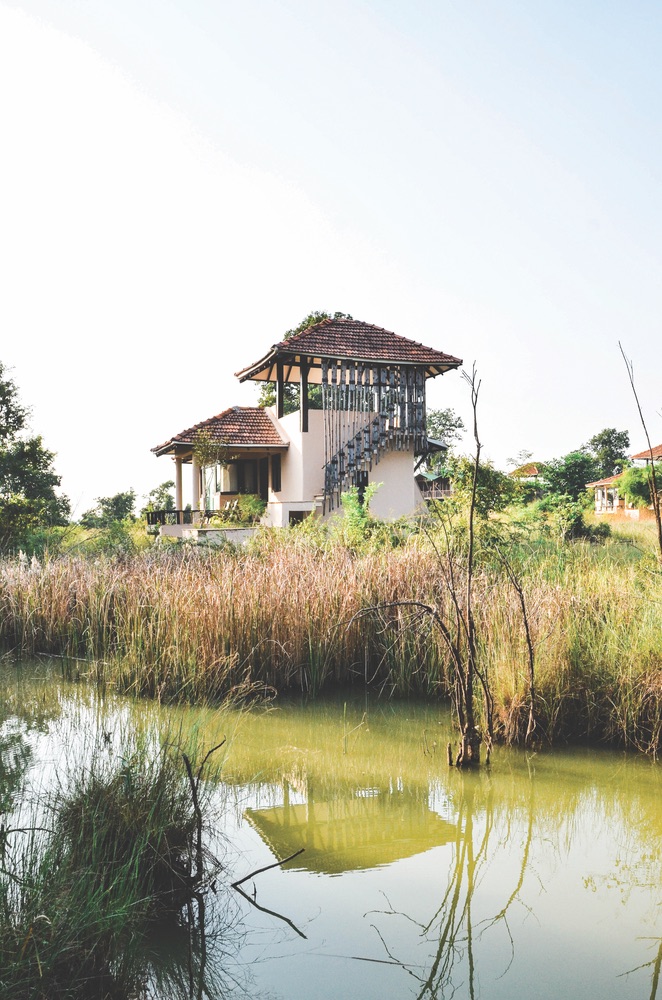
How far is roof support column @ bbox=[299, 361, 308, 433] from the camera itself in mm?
21469

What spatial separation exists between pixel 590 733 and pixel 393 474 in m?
16.9

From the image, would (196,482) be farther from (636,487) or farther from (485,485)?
(636,487)

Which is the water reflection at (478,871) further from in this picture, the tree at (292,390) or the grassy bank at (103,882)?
the tree at (292,390)

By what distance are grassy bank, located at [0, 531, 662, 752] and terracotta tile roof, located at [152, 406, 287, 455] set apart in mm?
12487

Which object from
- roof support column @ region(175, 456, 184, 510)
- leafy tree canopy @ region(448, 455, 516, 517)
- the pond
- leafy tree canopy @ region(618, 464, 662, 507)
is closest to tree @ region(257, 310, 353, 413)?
roof support column @ region(175, 456, 184, 510)

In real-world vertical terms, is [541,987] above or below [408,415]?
below

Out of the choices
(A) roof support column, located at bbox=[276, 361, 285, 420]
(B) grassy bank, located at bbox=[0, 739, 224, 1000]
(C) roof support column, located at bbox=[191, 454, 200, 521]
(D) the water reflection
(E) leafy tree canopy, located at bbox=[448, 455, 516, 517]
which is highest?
(A) roof support column, located at bbox=[276, 361, 285, 420]

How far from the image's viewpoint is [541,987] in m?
2.92

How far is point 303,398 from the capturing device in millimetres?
21562

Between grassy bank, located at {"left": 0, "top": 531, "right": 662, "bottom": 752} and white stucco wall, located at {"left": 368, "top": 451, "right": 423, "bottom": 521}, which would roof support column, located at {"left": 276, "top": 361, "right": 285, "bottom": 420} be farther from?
grassy bank, located at {"left": 0, "top": 531, "right": 662, "bottom": 752}

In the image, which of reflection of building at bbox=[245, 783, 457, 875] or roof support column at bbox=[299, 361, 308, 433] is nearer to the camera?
reflection of building at bbox=[245, 783, 457, 875]

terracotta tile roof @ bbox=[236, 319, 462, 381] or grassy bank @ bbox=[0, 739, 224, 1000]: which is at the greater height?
terracotta tile roof @ bbox=[236, 319, 462, 381]

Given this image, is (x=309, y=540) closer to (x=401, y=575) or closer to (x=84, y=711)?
(x=401, y=575)

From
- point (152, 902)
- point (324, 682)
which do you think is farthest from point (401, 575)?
point (152, 902)
